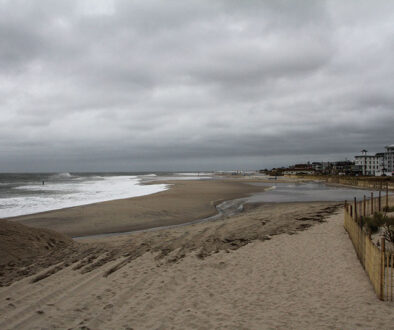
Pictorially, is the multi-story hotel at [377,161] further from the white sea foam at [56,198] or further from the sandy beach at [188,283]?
the sandy beach at [188,283]

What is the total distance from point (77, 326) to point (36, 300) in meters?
1.72

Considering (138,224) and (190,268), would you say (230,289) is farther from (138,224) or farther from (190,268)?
(138,224)

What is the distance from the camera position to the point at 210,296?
6.33 metres

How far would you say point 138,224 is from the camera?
1652cm

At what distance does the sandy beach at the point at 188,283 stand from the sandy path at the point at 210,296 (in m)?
0.02

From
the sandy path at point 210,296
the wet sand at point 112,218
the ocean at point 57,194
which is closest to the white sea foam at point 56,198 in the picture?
the ocean at point 57,194

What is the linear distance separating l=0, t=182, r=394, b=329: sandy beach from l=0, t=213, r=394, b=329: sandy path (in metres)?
0.02

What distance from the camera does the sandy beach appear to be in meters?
5.34

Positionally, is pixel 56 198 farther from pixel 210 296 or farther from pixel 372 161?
pixel 372 161

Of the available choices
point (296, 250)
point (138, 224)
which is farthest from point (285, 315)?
point (138, 224)

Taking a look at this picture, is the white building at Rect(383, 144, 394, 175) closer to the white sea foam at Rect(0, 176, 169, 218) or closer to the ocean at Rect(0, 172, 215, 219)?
the ocean at Rect(0, 172, 215, 219)

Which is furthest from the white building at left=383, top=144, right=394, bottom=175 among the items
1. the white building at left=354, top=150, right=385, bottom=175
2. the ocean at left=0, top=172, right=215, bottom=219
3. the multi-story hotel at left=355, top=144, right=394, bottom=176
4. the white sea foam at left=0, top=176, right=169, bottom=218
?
the white sea foam at left=0, top=176, right=169, bottom=218

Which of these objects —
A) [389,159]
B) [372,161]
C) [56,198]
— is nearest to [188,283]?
[56,198]

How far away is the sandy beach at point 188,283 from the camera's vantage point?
17.5ft
